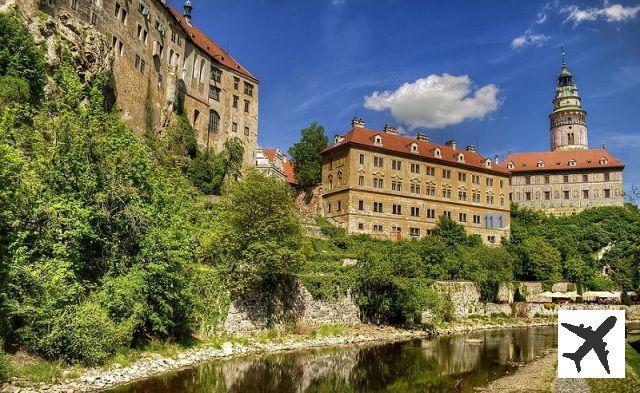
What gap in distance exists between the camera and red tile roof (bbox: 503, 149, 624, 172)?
78.1 meters

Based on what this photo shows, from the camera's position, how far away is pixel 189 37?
54.4 metres

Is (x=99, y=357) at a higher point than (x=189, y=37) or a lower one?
lower

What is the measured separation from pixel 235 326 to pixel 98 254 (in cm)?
902

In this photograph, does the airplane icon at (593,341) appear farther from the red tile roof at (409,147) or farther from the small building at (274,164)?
the small building at (274,164)

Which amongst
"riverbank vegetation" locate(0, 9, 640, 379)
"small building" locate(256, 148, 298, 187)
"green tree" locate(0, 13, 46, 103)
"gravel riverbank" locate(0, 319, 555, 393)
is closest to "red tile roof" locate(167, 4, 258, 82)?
"small building" locate(256, 148, 298, 187)

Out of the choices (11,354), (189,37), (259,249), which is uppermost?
(189,37)

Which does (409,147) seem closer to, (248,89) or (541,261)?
(541,261)

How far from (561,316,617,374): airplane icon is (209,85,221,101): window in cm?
5447

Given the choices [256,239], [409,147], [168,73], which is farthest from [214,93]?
[256,239]

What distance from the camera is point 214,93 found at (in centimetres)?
5909

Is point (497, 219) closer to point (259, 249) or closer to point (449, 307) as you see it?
point (449, 307)

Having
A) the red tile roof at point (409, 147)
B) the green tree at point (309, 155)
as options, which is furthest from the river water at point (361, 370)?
the green tree at point (309, 155)

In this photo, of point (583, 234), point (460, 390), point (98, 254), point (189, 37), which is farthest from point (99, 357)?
point (583, 234)

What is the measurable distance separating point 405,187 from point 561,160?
40563 millimetres
